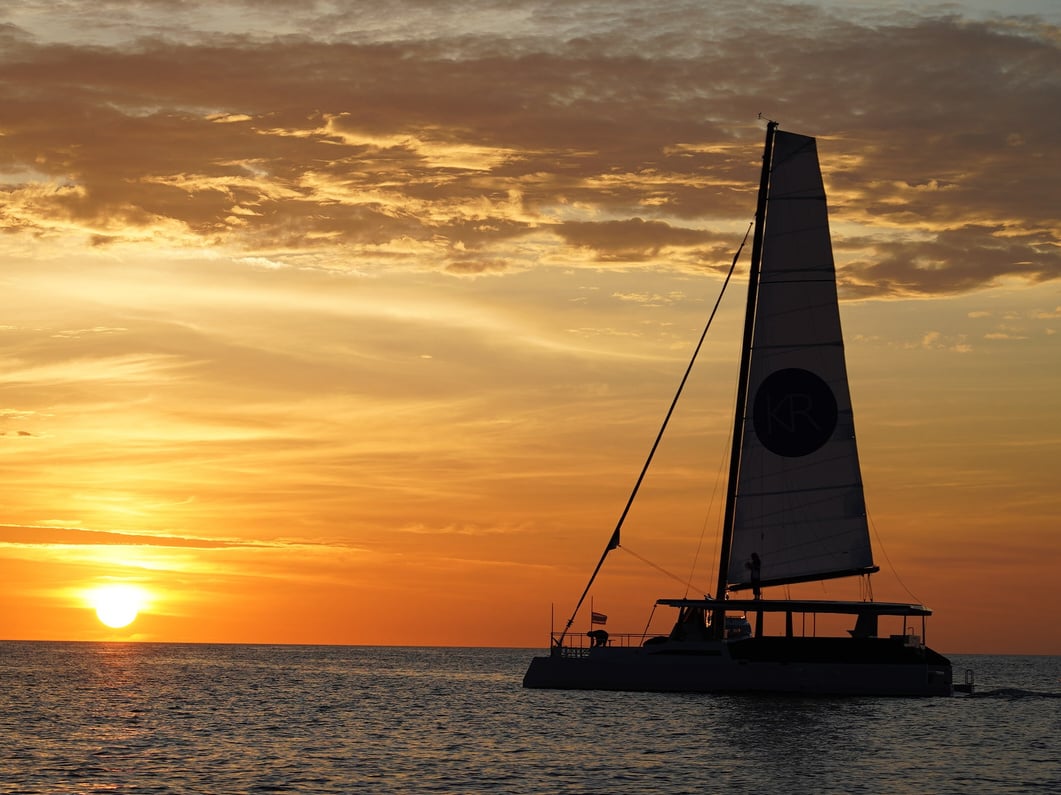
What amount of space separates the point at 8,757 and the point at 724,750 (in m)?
26.0

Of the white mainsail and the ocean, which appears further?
the white mainsail

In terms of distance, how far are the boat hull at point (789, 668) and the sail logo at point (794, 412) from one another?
Result: 28.3ft

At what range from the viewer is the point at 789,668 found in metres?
59.8

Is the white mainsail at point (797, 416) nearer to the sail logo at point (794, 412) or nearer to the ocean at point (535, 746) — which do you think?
the sail logo at point (794, 412)

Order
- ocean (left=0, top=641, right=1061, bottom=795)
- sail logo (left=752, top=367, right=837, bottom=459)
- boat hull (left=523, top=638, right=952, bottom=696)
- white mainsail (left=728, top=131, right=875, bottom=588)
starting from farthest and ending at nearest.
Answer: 1. sail logo (left=752, top=367, right=837, bottom=459)
2. white mainsail (left=728, top=131, right=875, bottom=588)
3. boat hull (left=523, top=638, right=952, bottom=696)
4. ocean (left=0, top=641, right=1061, bottom=795)

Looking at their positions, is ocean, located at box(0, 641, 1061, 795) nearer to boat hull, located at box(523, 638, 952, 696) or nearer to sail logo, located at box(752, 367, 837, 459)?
boat hull, located at box(523, 638, 952, 696)

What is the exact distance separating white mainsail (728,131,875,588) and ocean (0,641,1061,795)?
6.36 m

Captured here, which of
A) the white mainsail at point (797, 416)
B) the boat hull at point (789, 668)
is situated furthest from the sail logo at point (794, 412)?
the boat hull at point (789, 668)

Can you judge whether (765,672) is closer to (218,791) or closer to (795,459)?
(795,459)

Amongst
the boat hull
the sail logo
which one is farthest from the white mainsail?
the boat hull

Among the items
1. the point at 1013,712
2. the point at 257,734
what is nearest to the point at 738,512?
the point at 257,734

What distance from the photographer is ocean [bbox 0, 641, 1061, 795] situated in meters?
44.3

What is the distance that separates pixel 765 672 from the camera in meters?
59.6

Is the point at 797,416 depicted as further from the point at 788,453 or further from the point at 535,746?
the point at 535,746
